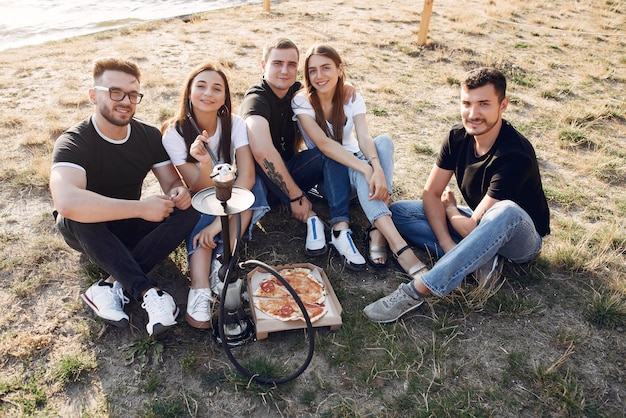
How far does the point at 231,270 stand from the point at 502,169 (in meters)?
1.87

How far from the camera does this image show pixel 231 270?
239cm

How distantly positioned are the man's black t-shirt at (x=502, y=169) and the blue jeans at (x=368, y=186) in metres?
0.45

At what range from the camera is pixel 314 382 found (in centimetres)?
266

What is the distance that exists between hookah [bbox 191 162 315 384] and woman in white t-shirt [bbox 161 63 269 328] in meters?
0.32

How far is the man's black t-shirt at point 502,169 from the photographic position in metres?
3.04

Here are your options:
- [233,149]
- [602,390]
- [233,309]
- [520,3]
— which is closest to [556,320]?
[602,390]

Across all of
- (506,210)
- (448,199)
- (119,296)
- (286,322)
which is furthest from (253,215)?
(506,210)

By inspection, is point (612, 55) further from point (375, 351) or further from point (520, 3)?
point (375, 351)

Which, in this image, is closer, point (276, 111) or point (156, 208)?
point (156, 208)

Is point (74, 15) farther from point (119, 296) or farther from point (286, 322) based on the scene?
point (286, 322)

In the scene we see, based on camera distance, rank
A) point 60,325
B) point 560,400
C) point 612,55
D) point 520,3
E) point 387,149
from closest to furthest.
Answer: point 560,400 < point 60,325 < point 387,149 < point 612,55 < point 520,3

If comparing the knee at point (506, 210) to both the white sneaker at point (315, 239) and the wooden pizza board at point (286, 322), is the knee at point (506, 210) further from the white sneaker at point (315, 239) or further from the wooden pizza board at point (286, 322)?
the white sneaker at point (315, 239)

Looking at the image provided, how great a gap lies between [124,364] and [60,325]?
595mm

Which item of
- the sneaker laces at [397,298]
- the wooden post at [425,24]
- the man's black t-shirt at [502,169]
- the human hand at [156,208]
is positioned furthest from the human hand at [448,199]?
the wooden post at [425,24]
